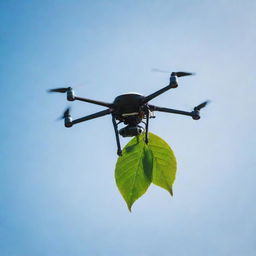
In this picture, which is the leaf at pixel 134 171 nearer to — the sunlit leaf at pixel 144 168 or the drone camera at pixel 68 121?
the sunlit leaf at pixel 144 168

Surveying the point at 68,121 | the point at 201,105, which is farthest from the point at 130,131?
the point at 201,105

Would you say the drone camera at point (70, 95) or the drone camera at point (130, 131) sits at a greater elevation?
the drone camera at point (70, 95)

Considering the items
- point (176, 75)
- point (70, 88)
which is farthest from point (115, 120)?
point (176, 75)

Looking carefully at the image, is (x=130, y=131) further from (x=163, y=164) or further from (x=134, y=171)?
(x=163, y=164)

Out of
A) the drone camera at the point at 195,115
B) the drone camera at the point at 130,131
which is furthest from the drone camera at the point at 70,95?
the drone camera at the point at 195,115

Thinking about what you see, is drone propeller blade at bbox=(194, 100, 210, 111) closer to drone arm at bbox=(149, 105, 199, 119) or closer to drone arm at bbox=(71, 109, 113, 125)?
drone arm at bbox=(149, 105, 199, 119)

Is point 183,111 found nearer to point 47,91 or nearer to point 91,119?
point 91,119

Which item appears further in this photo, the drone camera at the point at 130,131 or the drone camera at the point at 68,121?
the drone camera at the point at 130,131
